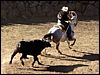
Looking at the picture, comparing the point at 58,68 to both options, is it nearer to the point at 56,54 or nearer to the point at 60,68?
the point at 60,68

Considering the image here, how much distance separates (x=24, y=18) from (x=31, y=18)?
39 centimetres

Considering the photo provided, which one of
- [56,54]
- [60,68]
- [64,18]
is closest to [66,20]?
[64,18]

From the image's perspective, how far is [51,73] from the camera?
11914 millimetres

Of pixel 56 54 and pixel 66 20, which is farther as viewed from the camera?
pixel 66 20

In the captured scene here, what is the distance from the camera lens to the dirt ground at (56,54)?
1225cm

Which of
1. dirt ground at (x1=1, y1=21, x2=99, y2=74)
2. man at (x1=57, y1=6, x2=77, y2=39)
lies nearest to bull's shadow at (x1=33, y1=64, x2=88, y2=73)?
dirt ground at (x1=1, y1=21, x2=99, y2=74)

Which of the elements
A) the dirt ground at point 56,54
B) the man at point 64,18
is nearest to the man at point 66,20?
the man at point 64,18

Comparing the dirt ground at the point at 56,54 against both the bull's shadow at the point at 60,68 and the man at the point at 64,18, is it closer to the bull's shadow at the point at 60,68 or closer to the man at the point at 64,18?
the bull's shadow at the point at 60,68

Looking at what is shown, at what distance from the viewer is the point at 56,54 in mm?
14312

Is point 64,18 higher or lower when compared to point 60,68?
higher

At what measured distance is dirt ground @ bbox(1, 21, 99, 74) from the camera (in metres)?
12.3

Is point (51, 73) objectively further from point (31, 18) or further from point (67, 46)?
point (31, 18)

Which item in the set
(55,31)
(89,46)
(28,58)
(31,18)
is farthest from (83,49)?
(31,18)

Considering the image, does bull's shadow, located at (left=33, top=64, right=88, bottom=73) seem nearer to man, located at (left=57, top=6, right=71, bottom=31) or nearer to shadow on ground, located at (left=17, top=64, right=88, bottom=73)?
shadow on ground, located at (left=17, top=64, right=88, bottom=73)
